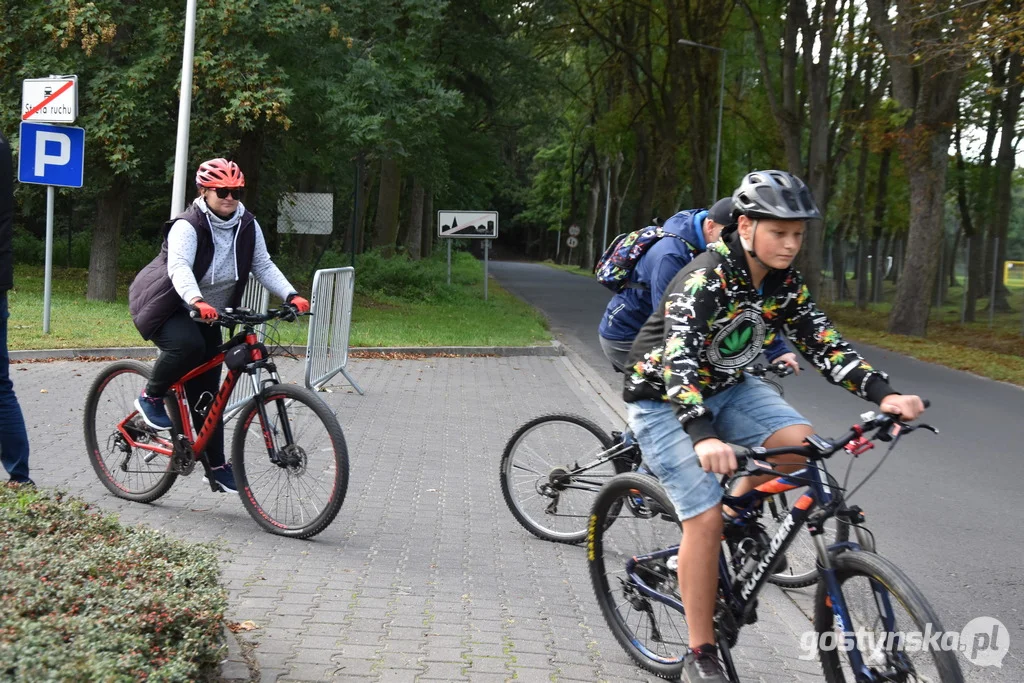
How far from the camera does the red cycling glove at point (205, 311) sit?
222 inches

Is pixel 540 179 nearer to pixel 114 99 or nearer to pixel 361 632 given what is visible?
pixel 114 99

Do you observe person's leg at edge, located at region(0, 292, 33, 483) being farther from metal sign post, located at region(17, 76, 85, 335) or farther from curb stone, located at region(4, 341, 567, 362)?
metal sign post, located at region(17, 76, 85, 335)

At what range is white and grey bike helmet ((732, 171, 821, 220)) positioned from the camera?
349 centimetres

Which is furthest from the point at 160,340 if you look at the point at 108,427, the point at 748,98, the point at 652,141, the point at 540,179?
the point at 540,179

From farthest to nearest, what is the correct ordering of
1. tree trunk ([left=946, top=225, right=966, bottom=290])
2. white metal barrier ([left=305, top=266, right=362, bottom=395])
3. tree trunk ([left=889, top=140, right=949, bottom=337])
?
tree trunk ([left=946, top=225, right=966, bottom=290])
tree trunk ([left=889, top=140, right=949, bottom=337])
white metal barrier ([left=305, top=266, right=362, bottom=395])

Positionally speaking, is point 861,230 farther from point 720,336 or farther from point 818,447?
point 818,447

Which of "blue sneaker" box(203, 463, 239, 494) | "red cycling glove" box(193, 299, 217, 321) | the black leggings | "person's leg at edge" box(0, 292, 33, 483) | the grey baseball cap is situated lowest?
"blue sneaker" box(203, 463, 239, 494)

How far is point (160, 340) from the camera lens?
20.1 feet

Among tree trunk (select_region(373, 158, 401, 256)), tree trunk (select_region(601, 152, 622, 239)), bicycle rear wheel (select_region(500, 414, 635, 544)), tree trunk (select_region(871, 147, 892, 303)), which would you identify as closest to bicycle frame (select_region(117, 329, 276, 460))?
bicycle rear wheel (select_region(500, 414, 635, 544))

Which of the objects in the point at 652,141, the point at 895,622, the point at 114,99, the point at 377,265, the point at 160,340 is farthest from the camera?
the point at 652,141

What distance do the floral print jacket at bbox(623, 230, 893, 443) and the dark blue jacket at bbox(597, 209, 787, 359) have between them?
0.80 m

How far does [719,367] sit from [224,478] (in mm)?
3354

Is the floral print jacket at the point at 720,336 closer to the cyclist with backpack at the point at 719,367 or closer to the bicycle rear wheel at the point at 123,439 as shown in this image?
the cyclist with backpack at the point at 719,367

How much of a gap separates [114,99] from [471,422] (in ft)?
34.2
